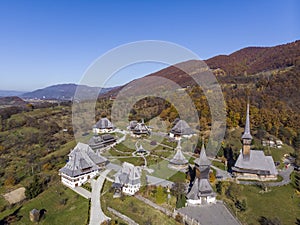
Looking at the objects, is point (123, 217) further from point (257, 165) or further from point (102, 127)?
point (102, 127)

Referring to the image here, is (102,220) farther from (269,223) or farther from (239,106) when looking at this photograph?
(239,106)

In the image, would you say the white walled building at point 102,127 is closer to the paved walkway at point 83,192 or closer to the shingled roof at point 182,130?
the shingled roof at point 182,130

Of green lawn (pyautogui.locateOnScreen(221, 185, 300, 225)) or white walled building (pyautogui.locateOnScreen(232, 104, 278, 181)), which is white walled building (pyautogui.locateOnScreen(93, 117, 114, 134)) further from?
green lawn (pyautogui.locateOnScreen(221, 185, 300, 225))

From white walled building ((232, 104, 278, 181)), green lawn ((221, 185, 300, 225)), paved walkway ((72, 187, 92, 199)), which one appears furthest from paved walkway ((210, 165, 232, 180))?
paved walkway ((72, 187, 92, 199))

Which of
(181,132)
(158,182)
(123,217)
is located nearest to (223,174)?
(158,182)

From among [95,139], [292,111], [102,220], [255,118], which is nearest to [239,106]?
[255,118]
